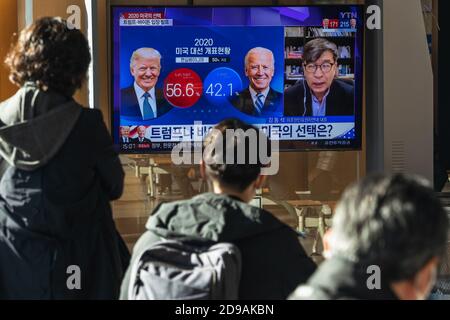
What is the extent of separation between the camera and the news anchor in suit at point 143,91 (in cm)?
563

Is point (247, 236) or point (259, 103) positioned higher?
point (259, 103)

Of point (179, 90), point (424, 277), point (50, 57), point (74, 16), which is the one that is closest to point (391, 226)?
point (424, 277)

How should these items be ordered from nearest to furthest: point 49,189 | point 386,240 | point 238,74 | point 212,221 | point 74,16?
point 386,240 → point 212,221 → point 49,189 → point 74,16 → point 238,74

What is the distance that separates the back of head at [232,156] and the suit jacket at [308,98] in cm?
269

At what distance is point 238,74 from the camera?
5.75 metres

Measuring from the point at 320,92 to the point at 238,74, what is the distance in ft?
1.78

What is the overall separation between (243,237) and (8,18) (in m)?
3.70

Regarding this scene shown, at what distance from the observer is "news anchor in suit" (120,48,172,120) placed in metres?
5.63

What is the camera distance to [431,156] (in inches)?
229

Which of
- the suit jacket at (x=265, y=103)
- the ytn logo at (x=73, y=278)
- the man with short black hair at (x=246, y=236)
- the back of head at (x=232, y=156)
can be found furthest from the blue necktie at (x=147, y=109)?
the man with short black hair at (x=246, y=236)

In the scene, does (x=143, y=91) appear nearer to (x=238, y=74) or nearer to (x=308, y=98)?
(x=238, y=74)

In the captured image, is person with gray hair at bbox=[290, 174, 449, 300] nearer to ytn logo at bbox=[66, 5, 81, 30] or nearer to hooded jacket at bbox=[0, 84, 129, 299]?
hooded jacket at bbox=[0, 84, 129, 299]
